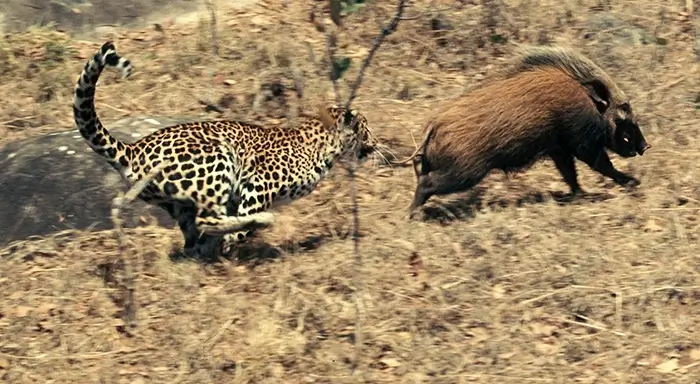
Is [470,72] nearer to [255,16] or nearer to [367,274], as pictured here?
[255,16]

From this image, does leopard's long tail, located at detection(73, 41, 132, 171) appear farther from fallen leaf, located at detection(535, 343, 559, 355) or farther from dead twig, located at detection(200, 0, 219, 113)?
fallen leaf, located at detection(535, 343, 559, 355)

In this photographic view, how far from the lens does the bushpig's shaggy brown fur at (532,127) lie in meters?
9.00

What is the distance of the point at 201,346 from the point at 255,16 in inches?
226

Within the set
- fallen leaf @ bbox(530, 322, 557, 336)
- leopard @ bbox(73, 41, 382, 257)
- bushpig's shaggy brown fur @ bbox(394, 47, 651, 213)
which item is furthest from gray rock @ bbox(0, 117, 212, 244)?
fallen leaf @ bbox(530, 322, 557, 336)

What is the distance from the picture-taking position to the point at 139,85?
11.5 metres

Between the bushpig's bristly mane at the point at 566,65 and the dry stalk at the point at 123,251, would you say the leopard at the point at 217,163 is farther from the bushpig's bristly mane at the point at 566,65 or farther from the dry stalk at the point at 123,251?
the bushpig's bristly mane at the point at 566,65

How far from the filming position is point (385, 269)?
26.5 feet

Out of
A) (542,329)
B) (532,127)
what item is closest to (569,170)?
(532,127)

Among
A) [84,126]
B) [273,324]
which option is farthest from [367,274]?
[84,126]

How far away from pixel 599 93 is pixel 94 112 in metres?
3.65

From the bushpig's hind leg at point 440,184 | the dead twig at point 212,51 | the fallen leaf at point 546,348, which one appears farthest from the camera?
the dead twig at point 212,51

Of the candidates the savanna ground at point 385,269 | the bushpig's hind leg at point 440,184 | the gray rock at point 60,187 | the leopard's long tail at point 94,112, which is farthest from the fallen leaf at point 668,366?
the gray rock at point 60,187

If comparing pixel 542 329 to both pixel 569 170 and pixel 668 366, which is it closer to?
pixel 668 366

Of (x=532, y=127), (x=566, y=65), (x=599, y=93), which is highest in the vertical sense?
(x=566, y=65)
